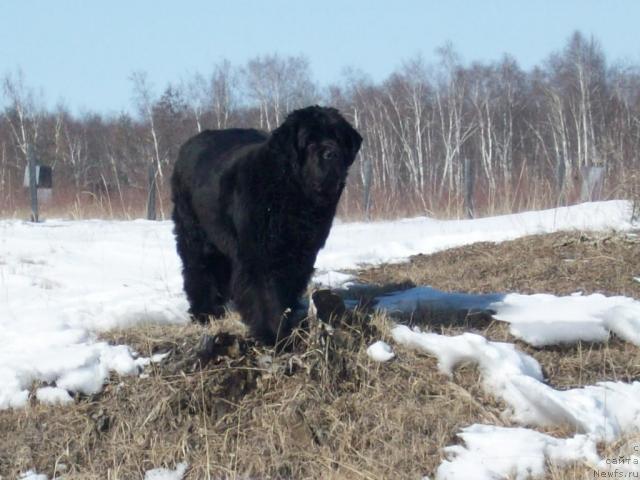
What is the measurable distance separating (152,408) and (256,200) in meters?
1.40

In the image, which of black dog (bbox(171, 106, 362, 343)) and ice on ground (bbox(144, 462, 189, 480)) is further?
black dog (bbox(171, 106, 362, 343))

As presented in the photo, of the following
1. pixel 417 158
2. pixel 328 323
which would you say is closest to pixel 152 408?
pixel 328 323

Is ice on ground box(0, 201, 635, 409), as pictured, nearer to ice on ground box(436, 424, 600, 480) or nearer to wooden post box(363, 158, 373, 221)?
ice on ground box(436, 424, 600, 480)

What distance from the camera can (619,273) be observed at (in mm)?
6793

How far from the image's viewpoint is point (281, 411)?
4547 millimetres

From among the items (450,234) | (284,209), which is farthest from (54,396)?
(450,234)

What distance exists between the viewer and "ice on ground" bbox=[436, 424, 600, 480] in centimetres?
402

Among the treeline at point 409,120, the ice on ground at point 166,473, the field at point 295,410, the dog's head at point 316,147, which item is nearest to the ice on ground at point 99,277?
the field at point 295,410

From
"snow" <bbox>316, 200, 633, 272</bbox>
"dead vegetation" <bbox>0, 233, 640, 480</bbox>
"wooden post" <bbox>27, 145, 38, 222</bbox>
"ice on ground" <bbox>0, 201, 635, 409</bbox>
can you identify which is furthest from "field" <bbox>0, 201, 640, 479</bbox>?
"wooden post" <bbox>27, 145, 38, 222</bbox>

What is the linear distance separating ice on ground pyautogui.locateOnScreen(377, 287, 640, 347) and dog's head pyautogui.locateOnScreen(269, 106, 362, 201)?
3.23 ft

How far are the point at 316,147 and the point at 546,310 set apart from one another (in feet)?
6.01

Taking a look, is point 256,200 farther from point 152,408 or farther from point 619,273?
point 619,273

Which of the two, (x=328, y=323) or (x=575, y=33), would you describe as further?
(x=575, y=33)

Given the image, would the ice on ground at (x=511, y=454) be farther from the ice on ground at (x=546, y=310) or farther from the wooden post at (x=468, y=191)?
the wooden post at (x=468, y=191)
